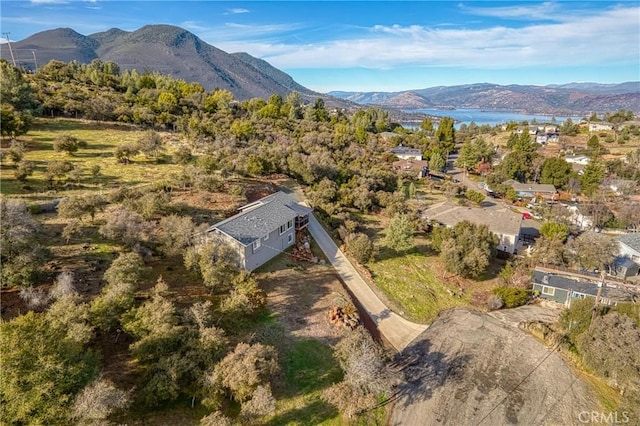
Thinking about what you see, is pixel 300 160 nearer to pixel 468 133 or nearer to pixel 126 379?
pixel 126 379

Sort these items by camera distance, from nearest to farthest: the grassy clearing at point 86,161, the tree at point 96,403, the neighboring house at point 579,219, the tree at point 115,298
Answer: the tree at point 96,403, the tree at point 115,298, the grassy clearing at point 86,161, the neighboring house at point 579,219

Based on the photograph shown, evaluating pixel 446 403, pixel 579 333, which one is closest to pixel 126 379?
pixel 446 403

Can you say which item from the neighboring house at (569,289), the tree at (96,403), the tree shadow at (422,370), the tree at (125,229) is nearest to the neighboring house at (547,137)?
the neighboring house at (569,289)

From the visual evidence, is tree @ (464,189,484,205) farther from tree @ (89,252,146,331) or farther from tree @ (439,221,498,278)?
tree @ (89,252,146,331)

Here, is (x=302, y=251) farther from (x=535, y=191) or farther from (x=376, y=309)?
(x=535, y=191)

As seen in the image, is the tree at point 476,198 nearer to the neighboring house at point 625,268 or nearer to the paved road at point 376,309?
the neighboring house at point 625,268

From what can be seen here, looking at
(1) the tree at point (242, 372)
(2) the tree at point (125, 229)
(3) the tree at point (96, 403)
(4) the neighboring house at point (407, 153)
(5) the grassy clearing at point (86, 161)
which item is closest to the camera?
(3) the tree at point (96, 403)

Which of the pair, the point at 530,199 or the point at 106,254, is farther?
the point at 530,199

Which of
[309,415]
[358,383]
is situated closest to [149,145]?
[309,415]
